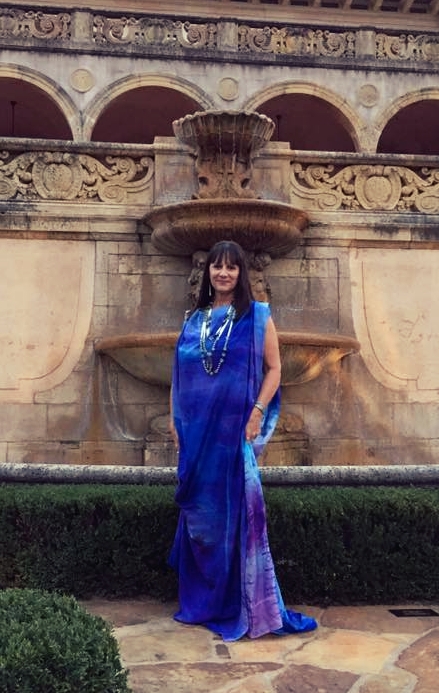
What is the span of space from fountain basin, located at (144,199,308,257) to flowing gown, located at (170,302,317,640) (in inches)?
138

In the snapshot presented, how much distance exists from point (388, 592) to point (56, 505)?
2.21 metres

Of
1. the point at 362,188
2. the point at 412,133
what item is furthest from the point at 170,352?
the point at 412,133

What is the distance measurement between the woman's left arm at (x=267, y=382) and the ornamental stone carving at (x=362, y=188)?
4375 millimetres

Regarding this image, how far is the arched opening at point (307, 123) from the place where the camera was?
71.7 feet

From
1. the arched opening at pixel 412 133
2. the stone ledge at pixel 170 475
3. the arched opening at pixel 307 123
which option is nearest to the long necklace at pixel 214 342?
the stone ledge at pixel 170 475

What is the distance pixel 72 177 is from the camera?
810 cm

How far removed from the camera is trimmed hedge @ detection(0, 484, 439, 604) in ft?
15.3

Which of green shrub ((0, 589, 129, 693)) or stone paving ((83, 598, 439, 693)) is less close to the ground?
green shrub ((0, 589, 129, 693))

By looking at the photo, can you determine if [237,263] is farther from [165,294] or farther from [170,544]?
[165,294]

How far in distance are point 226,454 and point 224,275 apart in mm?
1014

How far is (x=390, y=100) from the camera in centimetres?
2105

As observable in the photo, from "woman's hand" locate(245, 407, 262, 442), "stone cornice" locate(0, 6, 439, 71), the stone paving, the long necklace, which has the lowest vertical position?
the stone paving

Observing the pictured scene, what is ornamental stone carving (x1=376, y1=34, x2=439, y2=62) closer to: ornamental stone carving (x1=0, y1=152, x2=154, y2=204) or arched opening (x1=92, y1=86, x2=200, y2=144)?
arched opening (x1=92, y1=86, x2=200, y2=144)

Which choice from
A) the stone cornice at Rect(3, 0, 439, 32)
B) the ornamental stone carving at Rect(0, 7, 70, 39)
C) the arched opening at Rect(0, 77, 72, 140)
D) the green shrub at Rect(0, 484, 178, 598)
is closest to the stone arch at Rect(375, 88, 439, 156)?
the stone cornice at Rect(3, 0, 439, 32)
